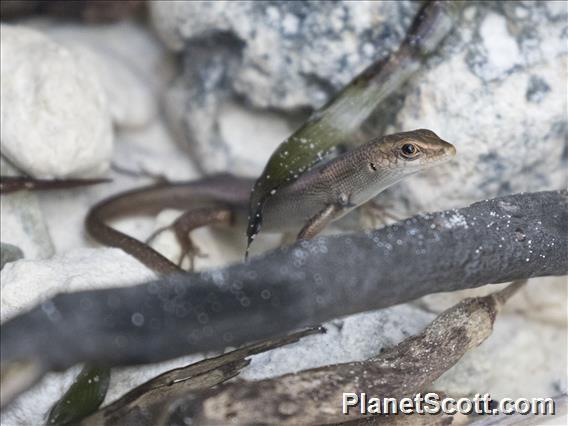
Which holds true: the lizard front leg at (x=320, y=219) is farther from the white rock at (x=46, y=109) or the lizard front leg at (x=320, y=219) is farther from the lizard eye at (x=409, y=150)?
the white rock at (x=46, y=109)

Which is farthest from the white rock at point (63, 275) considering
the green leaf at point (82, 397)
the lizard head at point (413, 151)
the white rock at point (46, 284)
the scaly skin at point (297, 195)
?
the lizard head at point (413, 151)

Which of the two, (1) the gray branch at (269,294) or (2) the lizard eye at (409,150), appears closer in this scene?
(1) the gray branch at (269,294)

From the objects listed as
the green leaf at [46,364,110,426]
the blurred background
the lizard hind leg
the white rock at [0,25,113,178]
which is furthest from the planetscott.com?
the white rock at [0,25,113,178]

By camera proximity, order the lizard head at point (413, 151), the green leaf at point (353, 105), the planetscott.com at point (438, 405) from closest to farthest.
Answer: the planetscott.com at point (438, 405) → the lizard head at point (413, 151) → the green leaf at point (353, 105)

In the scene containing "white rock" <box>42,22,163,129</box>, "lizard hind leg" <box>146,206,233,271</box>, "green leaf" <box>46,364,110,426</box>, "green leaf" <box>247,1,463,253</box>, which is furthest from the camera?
"white rock" <box>42,22,163,129</box>

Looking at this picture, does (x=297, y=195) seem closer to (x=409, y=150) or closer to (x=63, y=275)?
(x=409, y=150)

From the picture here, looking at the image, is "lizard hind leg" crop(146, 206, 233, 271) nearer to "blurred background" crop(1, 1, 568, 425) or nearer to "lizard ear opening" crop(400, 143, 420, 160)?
"blurred background" crop(1, 1, 568, 425)

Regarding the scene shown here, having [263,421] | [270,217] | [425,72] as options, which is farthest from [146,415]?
[425,72]
